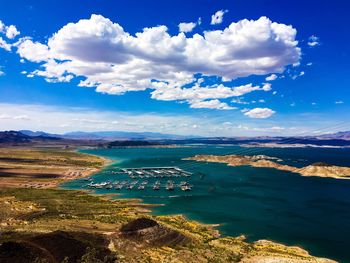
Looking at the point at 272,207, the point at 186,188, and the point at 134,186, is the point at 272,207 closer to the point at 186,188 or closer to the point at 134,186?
the point at 186,188

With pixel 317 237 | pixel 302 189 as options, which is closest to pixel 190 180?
pixel 302 189

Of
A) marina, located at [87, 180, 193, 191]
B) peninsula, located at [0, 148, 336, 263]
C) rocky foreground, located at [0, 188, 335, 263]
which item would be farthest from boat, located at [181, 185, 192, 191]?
rocky foreground, located at [0, 188, 335, 263]

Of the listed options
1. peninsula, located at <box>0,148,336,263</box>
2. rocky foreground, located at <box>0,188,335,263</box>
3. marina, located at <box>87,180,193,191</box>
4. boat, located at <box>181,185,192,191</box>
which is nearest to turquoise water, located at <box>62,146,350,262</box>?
boat, located at <box>181,185,192,191</box>

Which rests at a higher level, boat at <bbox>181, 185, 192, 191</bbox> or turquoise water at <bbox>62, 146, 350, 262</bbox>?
boat at <bbox>181, 185, 192, 191</bbox>

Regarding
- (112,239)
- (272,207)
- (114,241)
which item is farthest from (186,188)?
(114,241)

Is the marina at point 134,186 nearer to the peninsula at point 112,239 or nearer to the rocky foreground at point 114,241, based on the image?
the peninsula at point 112,239

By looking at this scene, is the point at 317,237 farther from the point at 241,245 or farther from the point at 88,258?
the point at 88,258

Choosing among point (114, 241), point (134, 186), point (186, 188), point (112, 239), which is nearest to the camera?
point (114, 241)

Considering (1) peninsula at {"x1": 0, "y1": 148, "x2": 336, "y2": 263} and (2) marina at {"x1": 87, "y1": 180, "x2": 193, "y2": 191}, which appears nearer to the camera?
(1) peninsula at {"x1": 0, "y1": 148, "x2": 336, "y2": 263}

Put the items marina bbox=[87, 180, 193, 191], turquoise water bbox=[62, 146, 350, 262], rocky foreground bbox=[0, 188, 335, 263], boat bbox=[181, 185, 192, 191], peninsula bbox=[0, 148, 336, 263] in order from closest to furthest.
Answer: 1. rocky foreground bbox=[0, 188, 335, 263]
2. peninsula bbox=[0, 148, 336, 263]
3. turquoise water bbox=[62, 146, 350, 262]
4. boat bbox=[181, 185, 192, 191]
5. marina bbox=[87, 180, 193, 191]

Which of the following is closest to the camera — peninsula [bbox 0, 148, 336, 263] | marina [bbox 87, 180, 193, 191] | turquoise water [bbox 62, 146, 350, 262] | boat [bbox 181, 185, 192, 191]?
peninsula [bbox 0, 148, 336, 263]

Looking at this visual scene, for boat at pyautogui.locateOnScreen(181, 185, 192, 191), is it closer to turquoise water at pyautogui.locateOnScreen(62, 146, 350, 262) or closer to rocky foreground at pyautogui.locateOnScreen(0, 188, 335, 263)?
turquoise water at pyautogui.locateOnScreen(62, 146, 350, 262)

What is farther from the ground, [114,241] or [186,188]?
[114,241]
